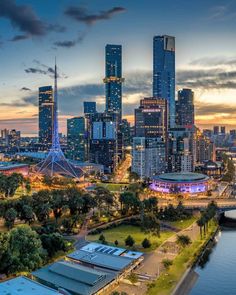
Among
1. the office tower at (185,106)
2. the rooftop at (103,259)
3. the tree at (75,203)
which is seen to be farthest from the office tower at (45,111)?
the rooftop at (103,259)

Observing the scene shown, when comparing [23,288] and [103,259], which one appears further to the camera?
A: [103,259]

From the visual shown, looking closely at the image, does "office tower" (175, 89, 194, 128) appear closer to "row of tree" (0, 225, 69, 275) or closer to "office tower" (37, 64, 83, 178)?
"office tower" (37, 64, 83, 178)

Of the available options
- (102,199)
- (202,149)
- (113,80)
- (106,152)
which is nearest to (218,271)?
(102,199)

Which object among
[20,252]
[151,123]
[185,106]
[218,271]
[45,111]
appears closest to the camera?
[20,252]

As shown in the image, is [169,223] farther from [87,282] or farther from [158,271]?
[87,282]

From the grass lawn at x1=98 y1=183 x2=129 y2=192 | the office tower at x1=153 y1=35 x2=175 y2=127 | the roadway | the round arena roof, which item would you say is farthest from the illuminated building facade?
the office tower at x1=153 y1=35 x2=175 y2=127

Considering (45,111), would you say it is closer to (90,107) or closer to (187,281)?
(90,107)
